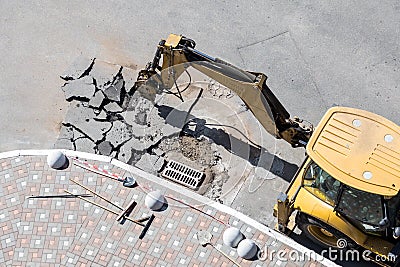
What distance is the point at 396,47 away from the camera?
1722 centimetres

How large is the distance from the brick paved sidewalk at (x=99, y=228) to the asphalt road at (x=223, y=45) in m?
2.19

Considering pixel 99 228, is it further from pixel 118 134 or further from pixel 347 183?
pixel 347 183

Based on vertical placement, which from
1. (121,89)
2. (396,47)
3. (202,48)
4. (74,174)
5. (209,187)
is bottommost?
(74,174)

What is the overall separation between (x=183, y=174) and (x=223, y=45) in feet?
12.6

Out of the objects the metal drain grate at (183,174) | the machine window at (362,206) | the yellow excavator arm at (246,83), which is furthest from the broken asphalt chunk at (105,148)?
the machine window at (362,206)

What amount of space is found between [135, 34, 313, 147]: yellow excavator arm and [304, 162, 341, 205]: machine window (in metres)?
1.44

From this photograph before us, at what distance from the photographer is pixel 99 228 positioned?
13.6 metres

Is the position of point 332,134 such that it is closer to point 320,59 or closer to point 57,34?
point 320,59

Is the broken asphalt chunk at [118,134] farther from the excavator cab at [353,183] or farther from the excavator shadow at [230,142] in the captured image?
the excavator cab at [353,183]

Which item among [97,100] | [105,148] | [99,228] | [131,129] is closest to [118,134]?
[131,129]

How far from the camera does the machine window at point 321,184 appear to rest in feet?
42.3

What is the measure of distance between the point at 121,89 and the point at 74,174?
9.90 ft

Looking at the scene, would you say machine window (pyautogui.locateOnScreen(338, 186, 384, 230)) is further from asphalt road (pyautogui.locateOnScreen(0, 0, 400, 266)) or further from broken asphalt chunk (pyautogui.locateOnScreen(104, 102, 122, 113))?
broken asphalt chunk (pyautogui.locateOnScreen(104, 102, 122, 113))

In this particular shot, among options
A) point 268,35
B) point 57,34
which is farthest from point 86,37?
point 268,35
